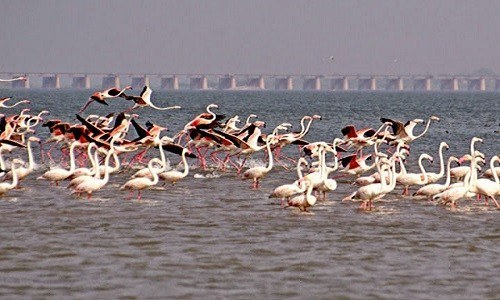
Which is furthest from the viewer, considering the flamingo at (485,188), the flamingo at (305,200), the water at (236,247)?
the flamingo at (485,188)

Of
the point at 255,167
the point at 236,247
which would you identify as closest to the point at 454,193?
the point at 236,247

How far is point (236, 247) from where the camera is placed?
14984 millimetres

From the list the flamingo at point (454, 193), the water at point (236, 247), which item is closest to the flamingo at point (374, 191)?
the water at point (236, 247)

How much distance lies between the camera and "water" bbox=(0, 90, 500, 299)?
1240cm

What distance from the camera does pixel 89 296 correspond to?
1179 centimetres

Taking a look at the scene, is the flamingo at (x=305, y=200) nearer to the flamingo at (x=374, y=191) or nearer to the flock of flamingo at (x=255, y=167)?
the flock of flamingo at (x=255, y=167)

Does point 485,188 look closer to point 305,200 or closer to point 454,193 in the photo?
point 454,193

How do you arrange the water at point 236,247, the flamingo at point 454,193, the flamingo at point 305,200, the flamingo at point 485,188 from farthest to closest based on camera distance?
the flamingo at point 485,188
the flamingo at point 454,193
the flamingo at point 305,200
the water at point 236,247

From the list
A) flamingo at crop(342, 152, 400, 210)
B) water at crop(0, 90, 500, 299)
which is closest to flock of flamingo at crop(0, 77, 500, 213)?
flamingo at crop(342, 152, 400, 210)

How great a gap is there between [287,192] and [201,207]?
60.4 inches

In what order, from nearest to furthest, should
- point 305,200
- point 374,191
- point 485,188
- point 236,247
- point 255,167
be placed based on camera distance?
1. point 236,247
2. point 305,200
3. point 374,191
4. point 485,188
5. point 255,167

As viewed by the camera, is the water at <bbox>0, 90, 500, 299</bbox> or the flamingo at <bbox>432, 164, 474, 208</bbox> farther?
the flamingo at <bbox>432, 164, 474, 208</bbox>

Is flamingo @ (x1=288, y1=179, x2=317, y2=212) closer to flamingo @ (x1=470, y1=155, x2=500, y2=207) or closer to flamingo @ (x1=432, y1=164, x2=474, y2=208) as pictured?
flamingo @ (x1=432, y1=164, x2=474, y2=208)

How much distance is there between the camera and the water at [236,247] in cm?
1240
